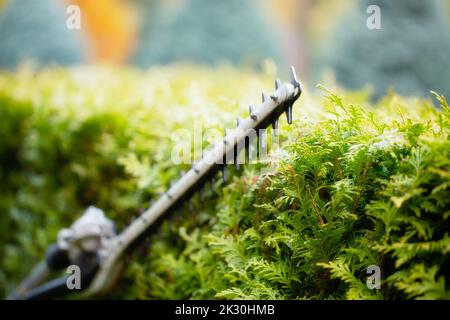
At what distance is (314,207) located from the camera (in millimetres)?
1872

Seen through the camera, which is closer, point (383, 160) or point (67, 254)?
point (383, 160)

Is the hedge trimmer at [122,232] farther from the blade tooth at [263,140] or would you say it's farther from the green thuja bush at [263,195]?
the green thuja bush at [263,195]

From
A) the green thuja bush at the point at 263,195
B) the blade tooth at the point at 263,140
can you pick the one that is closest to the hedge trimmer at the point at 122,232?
the blade tooth at the point at 263,140

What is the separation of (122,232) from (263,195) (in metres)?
1.05

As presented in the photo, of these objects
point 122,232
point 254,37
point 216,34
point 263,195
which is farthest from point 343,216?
point 216,34

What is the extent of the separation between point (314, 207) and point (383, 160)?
0.34 metres

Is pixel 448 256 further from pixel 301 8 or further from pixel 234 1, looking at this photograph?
pixel 301 8

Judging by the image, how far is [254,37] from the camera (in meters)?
12.7

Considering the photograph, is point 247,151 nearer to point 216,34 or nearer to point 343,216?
point 343,216

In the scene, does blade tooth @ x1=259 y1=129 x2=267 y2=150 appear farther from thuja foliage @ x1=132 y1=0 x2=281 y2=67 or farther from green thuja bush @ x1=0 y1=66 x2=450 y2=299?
thuja foliage @ x1=132 y1=0 x2=281 y2=67

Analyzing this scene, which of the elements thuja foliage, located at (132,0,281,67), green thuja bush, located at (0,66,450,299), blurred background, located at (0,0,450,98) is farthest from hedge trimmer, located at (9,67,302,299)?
thuja foliage, located at (132,0,281,67)

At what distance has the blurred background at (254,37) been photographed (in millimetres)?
9781

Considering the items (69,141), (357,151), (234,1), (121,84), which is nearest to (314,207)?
(357,151)
